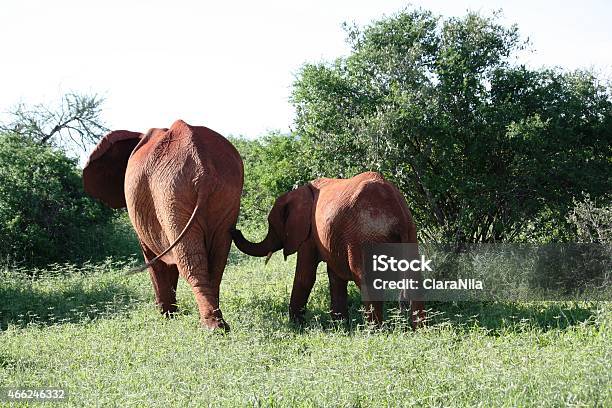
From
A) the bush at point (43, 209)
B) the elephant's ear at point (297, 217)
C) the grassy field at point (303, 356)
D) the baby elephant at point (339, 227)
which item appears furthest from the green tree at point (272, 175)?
the bush at point (43, 209)

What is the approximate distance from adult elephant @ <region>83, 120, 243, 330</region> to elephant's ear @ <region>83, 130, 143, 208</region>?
86cm

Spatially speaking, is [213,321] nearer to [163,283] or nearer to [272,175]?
[163,283]

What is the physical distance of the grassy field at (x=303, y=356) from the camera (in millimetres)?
5816

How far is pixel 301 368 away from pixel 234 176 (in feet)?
12.2

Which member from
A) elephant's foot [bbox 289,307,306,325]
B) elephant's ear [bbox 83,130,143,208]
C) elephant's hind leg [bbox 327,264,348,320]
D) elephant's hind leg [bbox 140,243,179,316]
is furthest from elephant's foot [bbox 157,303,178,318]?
elephant's hind leg [bbox 327,264,348,320]

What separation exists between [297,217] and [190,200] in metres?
1.42

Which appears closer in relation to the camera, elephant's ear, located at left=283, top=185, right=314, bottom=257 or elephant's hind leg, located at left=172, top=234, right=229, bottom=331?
elephant's hind leg, located at left=172, top=234, right=229, bottom=331

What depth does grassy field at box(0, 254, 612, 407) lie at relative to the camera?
582 cm

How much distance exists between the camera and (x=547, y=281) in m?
11.9

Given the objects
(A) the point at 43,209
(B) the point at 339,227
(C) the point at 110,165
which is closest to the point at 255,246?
(B) the point at 339,227

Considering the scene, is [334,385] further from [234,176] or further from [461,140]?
[461,140]

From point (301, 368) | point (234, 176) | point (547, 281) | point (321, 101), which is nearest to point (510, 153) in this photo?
point (547, 281)

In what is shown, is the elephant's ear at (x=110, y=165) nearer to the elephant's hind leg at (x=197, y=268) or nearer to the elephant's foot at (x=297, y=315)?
the elephant's hind leg at (x=197, y=268)

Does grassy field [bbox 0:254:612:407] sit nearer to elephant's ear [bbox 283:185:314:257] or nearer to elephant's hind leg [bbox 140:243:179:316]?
elephant's hind leg [bbox 140:243:179:316]
